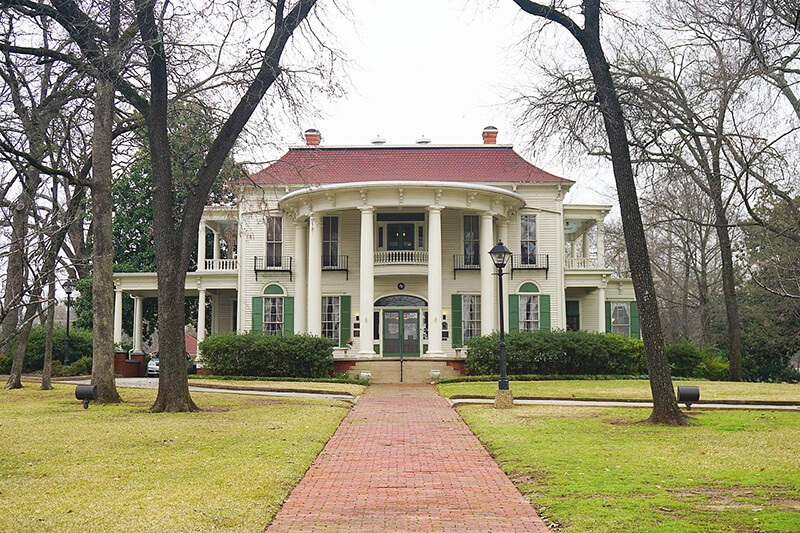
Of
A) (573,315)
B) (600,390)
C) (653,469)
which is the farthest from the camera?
(573,315)

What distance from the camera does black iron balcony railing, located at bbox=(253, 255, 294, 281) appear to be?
33281 mm

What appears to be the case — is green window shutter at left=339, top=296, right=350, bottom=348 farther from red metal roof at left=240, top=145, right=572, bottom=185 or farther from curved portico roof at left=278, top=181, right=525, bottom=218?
red metal roof at left=240, top=145, right=572, bottom=185

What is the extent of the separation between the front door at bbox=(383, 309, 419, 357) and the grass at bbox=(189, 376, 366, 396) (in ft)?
20.9

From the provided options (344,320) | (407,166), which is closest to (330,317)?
(344,320)

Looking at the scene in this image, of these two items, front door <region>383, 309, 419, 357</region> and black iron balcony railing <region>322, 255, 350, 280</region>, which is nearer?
front door <region>383, 309, 419, 357</region>

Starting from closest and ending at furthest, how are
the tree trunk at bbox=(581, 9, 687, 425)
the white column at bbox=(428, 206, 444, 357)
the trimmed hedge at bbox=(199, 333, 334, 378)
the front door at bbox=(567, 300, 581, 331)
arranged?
the tree trunk at bbox=(581, 9, 687, 425), the trimmed hedge at bbox=(199, 333, 334, 378), the white column at bbox=(428, 206, 444, 357), the front door at bbox=(567, 300, 581, 331)

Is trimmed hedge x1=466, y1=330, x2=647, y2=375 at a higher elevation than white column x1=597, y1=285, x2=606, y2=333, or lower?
lower

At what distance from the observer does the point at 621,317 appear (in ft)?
120

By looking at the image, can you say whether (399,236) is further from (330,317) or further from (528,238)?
(528,238)

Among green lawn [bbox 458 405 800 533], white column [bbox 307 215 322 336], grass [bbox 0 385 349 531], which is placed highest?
white column [bbox 307 215 322 336]

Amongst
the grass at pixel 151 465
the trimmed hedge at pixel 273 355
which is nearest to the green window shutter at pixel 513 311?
the trimmed hedge at pixel 273 355

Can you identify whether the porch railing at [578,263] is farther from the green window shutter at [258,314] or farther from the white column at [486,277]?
the green window shutter at [258,314]

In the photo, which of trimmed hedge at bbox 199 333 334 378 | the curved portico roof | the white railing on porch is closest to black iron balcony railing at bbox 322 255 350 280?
the white railing on porch

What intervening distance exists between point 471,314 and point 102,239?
61.0ft
